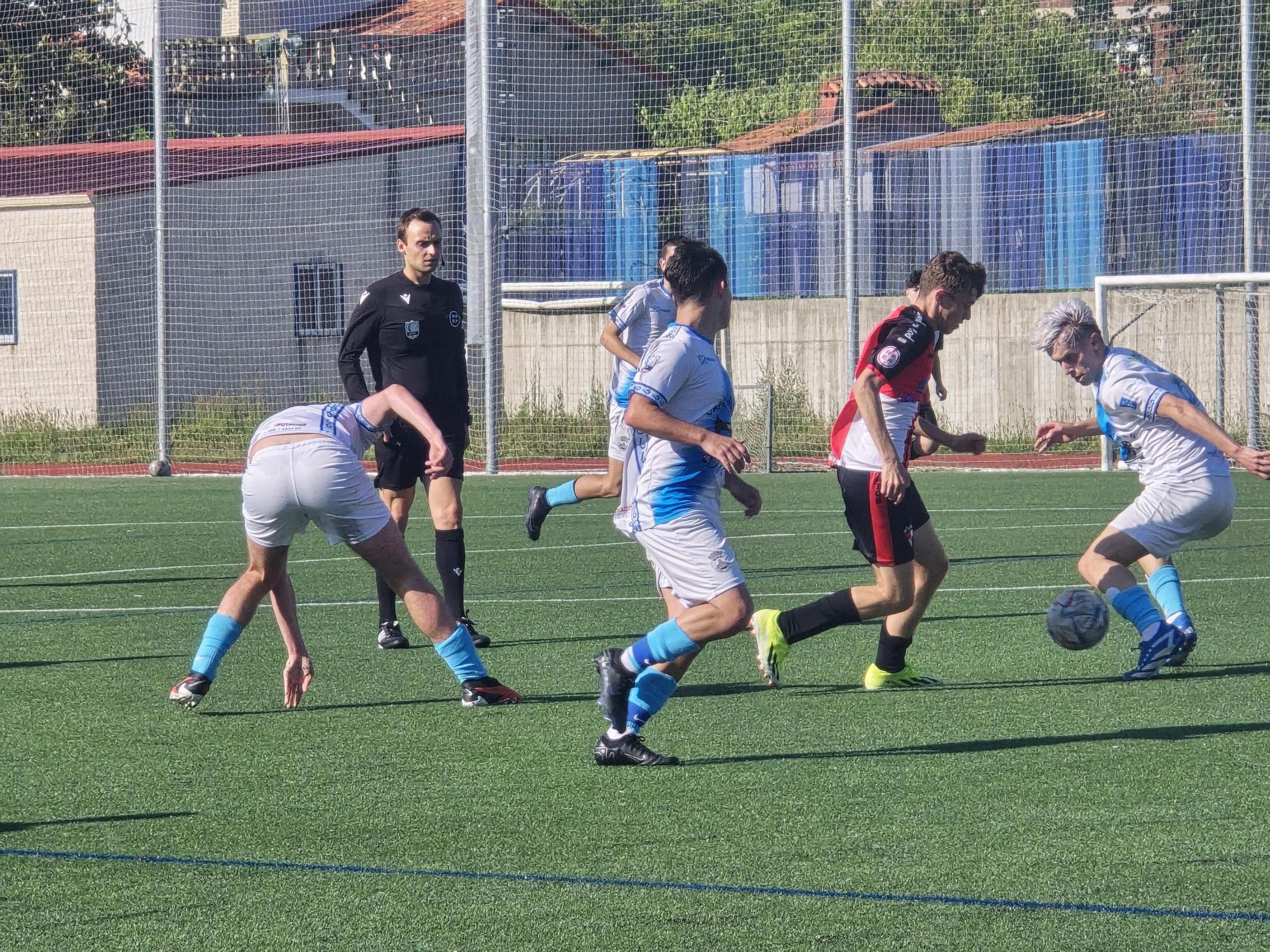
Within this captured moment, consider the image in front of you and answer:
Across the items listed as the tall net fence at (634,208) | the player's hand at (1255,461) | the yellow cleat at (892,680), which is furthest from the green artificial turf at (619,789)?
the tall net fence at (634,208)

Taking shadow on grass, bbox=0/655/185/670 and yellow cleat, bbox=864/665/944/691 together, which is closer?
yellow cleat, bbox=864/665/944/691

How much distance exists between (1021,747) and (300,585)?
6026mm

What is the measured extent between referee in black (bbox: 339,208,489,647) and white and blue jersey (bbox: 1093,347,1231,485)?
3.18 m

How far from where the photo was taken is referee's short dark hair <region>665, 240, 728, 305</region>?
6.00 metres

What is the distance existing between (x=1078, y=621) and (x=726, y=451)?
2526 millimetres

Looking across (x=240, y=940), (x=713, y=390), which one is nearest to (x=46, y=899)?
(x=240, y=940)

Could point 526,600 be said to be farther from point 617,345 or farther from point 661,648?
point 661,648

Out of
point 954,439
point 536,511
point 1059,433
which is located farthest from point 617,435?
point 954,439

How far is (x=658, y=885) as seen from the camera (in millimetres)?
4492

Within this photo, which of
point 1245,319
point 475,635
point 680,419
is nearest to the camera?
point 680,419

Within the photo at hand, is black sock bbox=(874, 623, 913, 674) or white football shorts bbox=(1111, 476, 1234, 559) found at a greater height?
white football shorts bbox=(1111, 476, 1234, 559)

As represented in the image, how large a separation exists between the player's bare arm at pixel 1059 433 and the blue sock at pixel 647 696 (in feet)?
8.22

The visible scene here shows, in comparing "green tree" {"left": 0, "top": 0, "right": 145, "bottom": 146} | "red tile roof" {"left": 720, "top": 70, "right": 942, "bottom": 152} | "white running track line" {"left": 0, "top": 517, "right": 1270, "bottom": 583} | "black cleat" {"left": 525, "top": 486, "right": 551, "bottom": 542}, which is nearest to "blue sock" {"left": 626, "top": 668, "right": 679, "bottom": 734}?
"black cleat" {"left": 525, "top": 486, "right": 551, "bottom": 542}

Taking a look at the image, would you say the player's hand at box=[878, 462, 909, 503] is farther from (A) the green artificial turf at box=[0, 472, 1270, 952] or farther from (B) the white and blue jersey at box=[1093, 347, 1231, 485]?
(B) the white and blue jersey at box=[1093, 347, 1231, 485]
